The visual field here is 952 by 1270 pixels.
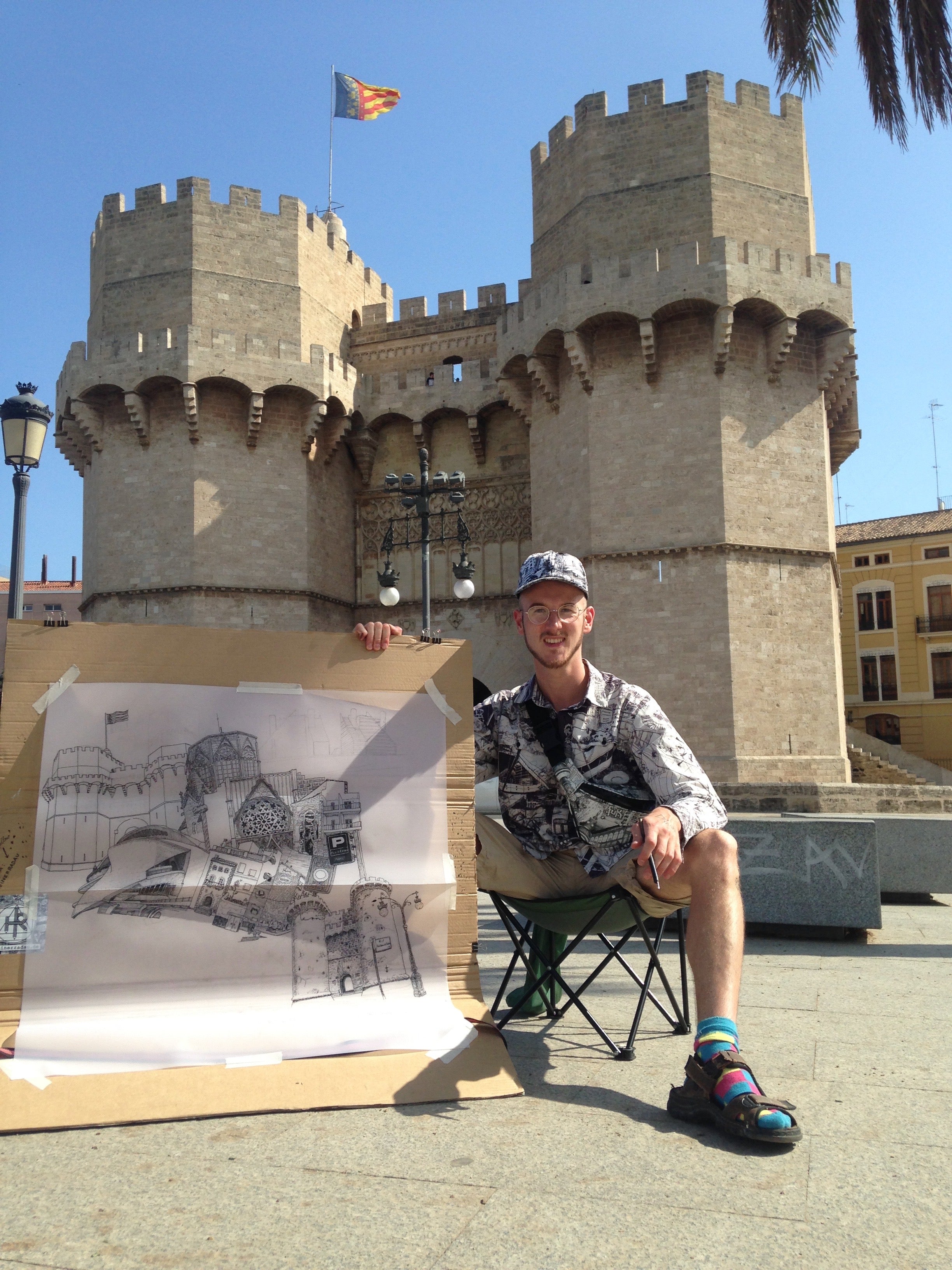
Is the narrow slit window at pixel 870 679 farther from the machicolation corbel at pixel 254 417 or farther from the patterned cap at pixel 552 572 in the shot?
the patterned cap at pixel 552 572

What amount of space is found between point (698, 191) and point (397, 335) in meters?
7.02

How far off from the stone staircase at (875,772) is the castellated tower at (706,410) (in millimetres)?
2322

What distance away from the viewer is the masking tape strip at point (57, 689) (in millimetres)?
2912

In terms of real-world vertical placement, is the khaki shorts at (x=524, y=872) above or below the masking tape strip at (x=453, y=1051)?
above

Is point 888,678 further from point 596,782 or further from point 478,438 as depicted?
point 596,782

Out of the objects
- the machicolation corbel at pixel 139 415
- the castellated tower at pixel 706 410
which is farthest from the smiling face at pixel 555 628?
the machicolation corbel at pixel 139 415

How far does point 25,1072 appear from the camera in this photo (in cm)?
256

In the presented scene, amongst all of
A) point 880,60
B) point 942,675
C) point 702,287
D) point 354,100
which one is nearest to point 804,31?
point 880,60

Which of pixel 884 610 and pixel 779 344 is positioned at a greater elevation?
pixel 779 344

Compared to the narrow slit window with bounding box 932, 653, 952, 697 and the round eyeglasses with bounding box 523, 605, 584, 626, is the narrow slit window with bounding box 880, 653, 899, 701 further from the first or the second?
the round eyeglasses with bounding box 523, 605, 584, 626

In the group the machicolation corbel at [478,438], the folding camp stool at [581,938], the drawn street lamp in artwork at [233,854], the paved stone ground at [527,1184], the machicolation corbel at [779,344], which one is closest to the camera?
the paved stone ground at [527,1184]

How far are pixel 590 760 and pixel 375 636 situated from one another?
81 cm

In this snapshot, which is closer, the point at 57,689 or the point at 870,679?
the point at 57,689

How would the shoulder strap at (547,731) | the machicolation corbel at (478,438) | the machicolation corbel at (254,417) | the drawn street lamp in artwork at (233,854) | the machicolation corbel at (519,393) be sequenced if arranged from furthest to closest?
the machicolation corbel at (478,438) < the machicolation corbel at (519,393) < the machicolation corbel at (254,417) < the shoulder strap at (547,731) < the drawn street lamp in artwork at (233,854)
